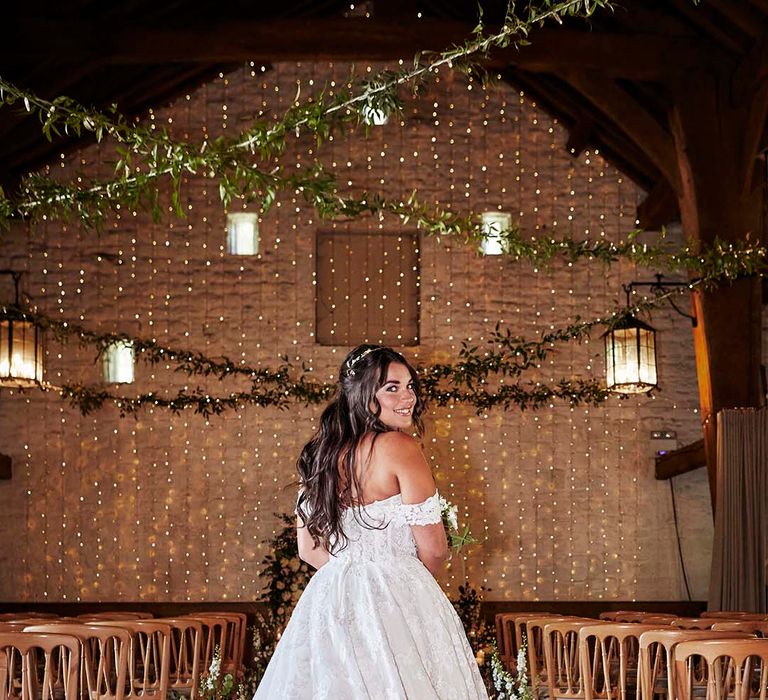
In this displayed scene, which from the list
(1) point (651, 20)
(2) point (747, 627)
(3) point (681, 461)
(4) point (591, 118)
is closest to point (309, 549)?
(2) point (747, 627)

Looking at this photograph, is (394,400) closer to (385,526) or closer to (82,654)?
(385,526)

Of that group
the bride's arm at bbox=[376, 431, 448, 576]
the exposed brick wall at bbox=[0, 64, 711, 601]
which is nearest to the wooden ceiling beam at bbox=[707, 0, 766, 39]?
the exposed brick wall at bbox=[0, 64, 711, 601]

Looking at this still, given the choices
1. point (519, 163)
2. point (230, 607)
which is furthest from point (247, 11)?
point (230, 607)

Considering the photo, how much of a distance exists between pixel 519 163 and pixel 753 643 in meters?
7.95

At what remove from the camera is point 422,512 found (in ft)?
9.73

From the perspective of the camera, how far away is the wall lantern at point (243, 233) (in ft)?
31.4

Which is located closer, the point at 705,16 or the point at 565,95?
the point at 705,16

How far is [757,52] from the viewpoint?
818 centimetres

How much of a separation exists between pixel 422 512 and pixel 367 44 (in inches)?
252

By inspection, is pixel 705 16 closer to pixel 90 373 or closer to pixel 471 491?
pixel 471 491

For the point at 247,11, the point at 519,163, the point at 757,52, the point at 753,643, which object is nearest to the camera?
the point at 753,643

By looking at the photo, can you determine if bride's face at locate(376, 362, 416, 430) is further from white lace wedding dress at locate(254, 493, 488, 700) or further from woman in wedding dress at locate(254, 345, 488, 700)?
white lace wedding dress at locate(254, 493, 488, 700)

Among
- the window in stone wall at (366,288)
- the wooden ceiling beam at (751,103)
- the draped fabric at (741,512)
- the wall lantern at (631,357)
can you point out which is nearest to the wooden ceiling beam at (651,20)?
the wooden ceiling beam at (751,103)

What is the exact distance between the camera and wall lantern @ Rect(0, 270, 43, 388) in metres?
8.36
